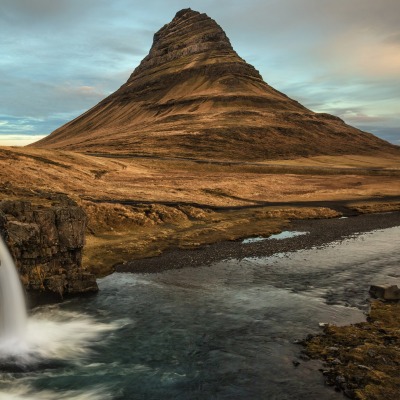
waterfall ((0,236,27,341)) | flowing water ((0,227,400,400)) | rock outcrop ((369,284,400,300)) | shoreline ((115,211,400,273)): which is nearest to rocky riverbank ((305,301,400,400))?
flowing water ((0,227,400,400))

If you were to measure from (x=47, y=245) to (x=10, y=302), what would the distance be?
546 centimetres

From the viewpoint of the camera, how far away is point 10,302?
25.0 metres

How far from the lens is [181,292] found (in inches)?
1201

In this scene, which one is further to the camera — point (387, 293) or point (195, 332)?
point (387, 293)

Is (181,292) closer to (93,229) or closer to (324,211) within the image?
(93,229)

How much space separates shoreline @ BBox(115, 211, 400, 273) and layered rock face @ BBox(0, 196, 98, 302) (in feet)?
19.9

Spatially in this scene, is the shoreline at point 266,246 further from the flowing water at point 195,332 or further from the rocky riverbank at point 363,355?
the rocky riverbank at point 363,355

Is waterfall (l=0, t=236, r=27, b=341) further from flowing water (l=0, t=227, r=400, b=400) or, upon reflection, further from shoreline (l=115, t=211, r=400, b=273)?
shoreline (l=115, t=211, r=400, b=273)

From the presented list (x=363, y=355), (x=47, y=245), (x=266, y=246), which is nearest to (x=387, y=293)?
(x=363, y=355)

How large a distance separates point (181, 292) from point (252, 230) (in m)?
23.2

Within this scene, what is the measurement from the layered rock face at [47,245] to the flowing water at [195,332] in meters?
1.67

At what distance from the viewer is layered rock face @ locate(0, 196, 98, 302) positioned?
90.9 feet

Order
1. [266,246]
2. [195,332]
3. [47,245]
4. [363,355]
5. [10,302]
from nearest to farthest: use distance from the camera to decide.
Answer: [363,355]
[195,332]
[10,302]
[47,245]
[266,246]

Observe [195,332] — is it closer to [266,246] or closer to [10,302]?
[10,302]
